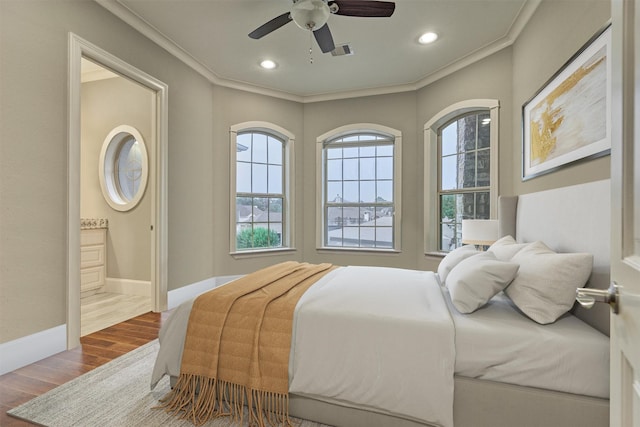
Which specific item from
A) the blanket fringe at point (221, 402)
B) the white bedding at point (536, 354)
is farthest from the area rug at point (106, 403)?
the white bedding at point (536, 354)

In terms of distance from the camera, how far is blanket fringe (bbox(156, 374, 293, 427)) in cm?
156

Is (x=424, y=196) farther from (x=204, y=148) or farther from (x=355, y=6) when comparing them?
(x=204, y=148)

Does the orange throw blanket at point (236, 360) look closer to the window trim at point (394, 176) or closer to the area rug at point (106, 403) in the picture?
the area rug at point (106, 403)

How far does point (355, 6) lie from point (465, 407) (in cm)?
253

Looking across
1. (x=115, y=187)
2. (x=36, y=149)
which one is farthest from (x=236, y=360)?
(x=115, y=187)

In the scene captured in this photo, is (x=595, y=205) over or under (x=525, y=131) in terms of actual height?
under

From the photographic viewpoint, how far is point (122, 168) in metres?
4.23

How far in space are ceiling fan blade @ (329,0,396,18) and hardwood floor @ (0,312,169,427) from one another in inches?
122

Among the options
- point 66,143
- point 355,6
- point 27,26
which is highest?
point 355,6

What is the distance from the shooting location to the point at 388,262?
4.51 metres

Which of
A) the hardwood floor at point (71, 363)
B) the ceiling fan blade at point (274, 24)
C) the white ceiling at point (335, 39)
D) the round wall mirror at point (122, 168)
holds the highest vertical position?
the white ceiling at point (335, 39)

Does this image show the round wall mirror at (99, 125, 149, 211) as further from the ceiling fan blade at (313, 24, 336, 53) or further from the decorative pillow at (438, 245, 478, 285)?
the decorative pillow at (438, 245, 478, 285)

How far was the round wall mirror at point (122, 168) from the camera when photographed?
405 centimetres

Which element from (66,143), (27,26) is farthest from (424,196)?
(27,26)
